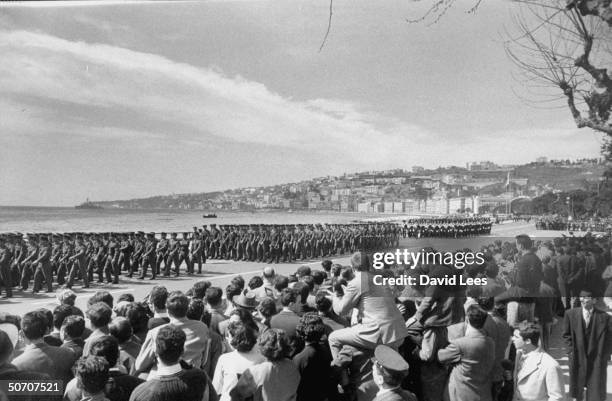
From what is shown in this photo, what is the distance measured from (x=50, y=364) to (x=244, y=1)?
17.6 feet

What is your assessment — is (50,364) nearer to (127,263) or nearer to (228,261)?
(127,263)

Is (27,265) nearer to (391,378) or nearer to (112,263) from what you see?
(112,263)

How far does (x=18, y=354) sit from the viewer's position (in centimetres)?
363

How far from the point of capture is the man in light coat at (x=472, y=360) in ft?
12.3

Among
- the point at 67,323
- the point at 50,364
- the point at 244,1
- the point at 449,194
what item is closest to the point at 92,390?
the point at 50,364

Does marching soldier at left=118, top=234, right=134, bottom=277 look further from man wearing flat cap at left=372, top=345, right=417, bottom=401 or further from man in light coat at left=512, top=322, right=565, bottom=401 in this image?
man wearing flat cap at left=372, top=345, right=417, bottom=401

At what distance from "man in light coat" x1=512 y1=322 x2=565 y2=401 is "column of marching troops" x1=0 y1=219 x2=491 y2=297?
3525 millimetres

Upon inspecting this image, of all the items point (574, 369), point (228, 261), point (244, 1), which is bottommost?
point (228, 261)

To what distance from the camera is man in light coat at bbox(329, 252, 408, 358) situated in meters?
3.76

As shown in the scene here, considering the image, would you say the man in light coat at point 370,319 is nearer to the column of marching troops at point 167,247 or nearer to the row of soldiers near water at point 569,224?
the column of marching troops at point 167,247

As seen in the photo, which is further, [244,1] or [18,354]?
[244,1]

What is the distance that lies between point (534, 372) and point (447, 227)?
17.1 feet

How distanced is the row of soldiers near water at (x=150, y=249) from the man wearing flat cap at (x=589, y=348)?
154 inches

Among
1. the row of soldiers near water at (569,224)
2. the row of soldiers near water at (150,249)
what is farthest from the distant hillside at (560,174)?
the row of soldiers near water at (150,249)
